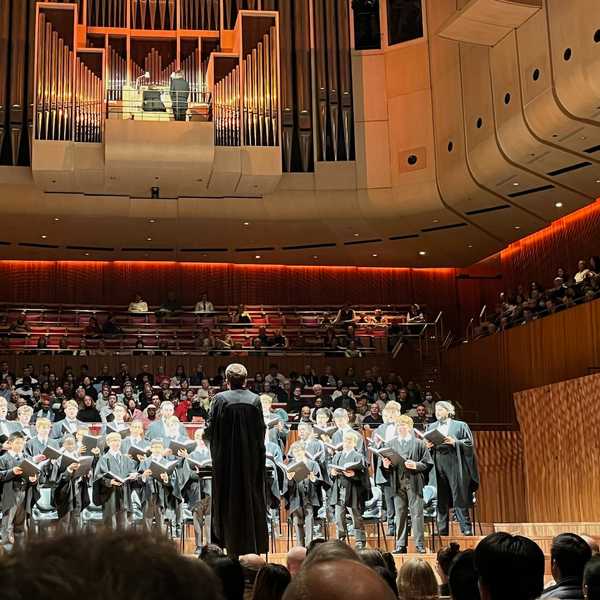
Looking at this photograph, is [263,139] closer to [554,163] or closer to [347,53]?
[347,53]

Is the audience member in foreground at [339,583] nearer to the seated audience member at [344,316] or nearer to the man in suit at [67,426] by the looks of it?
the man in suit at [67,426]

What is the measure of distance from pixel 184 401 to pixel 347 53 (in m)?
6.90

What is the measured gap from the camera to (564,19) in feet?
42.0

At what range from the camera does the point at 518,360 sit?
647 inches

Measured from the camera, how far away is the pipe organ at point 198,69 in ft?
53.2

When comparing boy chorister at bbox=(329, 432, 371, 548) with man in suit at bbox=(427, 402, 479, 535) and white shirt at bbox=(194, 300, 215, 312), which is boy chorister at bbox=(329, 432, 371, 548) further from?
white shirt at bbox=(194, 300, 215, 312)

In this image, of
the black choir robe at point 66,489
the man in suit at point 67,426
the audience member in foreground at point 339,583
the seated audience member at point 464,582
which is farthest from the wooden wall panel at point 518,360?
the audience member in foreground at point 339,583

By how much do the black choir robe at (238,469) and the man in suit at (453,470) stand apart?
4.07m

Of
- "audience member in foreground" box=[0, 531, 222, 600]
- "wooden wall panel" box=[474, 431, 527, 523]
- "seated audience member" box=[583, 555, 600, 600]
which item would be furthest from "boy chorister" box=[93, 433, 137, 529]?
"audience member in foreground" box=[0, 531, 222, 600]

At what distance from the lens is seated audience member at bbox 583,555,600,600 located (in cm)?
248

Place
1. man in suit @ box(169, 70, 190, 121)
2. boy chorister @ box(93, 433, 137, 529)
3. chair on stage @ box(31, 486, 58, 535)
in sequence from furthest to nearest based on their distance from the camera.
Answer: man in suit @ box(169, 70, 190, 121) → chair on stage @ box(31, 486, 58, 535) → boy chorister @ box(93, 433, 137, 529)

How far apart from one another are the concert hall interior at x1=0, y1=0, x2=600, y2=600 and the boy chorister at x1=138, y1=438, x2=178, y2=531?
3cm

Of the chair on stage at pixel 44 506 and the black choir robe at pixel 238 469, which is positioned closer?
the black choir robe at pixel 238 469

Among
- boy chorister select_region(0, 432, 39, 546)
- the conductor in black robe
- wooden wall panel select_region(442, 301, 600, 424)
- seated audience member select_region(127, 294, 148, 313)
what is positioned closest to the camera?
the conductor in black robe
